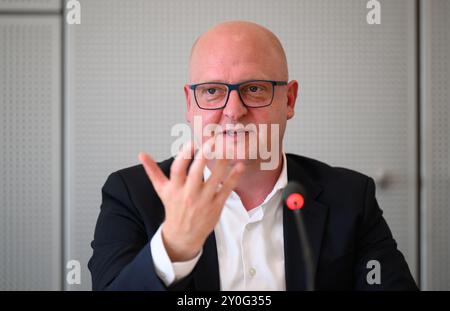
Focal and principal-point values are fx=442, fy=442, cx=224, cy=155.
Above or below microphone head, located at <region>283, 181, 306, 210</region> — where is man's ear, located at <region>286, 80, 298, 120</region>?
above

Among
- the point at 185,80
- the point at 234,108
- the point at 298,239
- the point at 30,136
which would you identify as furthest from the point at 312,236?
the point at 30,136

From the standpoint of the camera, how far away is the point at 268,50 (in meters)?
1.21

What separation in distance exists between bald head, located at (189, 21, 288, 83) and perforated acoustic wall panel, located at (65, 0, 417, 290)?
51 cm

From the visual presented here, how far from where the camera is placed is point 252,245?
1.19m

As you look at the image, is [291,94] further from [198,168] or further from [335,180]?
[198,168]

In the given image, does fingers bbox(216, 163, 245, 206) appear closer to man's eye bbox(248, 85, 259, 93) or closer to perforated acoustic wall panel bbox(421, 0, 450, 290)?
man's eye bbox(248, 85, 259, 93)

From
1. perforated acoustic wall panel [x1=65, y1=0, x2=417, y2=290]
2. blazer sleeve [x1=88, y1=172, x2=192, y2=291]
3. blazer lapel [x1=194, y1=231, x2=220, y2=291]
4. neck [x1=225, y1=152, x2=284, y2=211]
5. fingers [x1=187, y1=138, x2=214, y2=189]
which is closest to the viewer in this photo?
fingers [x1=187, y1=138, x2=214, y2=189]

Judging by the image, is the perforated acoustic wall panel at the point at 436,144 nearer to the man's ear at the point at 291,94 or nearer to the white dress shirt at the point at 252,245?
the man's ear at the point at 291,94

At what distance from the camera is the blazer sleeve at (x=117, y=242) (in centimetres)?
92

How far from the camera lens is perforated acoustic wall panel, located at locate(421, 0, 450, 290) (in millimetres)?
1790

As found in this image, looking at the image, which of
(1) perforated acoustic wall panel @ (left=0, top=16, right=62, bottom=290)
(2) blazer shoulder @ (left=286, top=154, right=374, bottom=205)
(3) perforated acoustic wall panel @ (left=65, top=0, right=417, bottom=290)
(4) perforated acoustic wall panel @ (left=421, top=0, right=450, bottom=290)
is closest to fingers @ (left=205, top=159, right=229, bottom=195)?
(2) blazer shoulder @ (left=286, top=154, right=374, bottom=205)

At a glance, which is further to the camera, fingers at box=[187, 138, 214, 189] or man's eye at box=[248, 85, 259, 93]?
man's eye at box=[248, 85, 259, 93]

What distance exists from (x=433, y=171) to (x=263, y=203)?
0.96 m

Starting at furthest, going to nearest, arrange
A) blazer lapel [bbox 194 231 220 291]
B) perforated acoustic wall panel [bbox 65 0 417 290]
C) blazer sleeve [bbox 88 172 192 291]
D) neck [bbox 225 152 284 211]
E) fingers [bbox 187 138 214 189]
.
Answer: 1. perforated acoustic wall panel [bbox 65 0 417 290]
2. neck [bbox 225 152 284 211]
3. blazer lapel [bbox 194 231 220 291]
4. blazer sleeve [bbox 88 172 192 291]
5. fingers [bbox 187 138 214 189]
